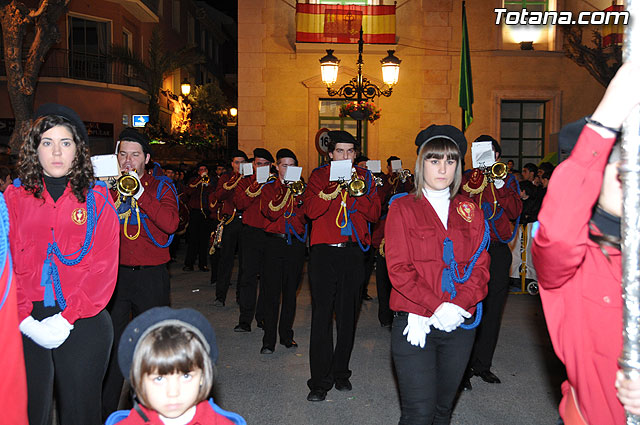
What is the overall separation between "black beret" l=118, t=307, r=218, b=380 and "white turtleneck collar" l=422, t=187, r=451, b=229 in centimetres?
184

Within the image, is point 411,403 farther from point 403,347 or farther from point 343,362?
point 343,362

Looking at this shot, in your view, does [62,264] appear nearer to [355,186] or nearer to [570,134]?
[570,134]

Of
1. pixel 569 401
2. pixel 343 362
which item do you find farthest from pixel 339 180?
pixel 569 401

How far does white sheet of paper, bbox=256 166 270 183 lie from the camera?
7.40 metres

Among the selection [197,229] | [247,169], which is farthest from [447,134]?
[197,229]

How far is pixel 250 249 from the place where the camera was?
785cm

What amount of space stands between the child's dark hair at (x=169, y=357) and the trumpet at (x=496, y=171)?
429 centimetres

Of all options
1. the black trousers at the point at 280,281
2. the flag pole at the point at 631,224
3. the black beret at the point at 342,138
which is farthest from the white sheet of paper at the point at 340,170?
the flag pole at the point at 631,224

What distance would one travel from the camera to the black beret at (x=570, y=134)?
2.04 meters

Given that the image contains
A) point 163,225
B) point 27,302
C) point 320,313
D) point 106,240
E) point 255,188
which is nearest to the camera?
point 27,302

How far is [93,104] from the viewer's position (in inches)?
1125

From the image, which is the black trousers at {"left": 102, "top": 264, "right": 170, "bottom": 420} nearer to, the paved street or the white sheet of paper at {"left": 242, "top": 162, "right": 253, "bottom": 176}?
the paved street

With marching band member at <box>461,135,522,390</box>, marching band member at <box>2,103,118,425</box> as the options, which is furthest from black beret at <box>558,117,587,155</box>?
marching band member at <box>461,135,522,390</box>

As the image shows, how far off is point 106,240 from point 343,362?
2991 mm
